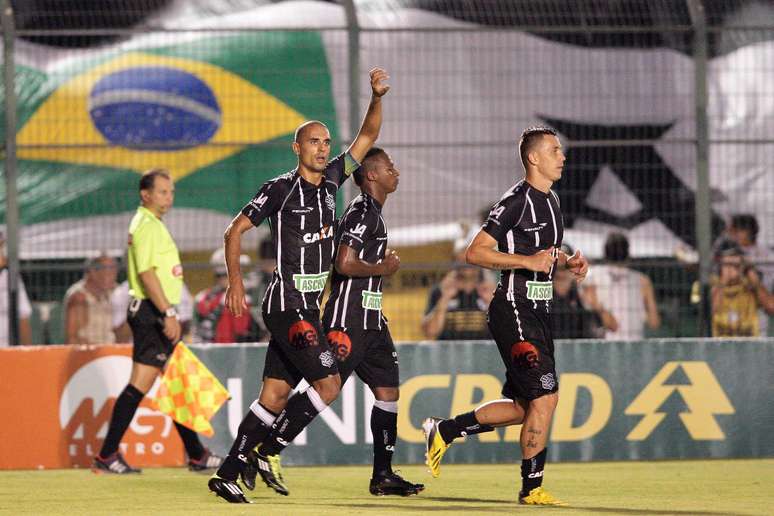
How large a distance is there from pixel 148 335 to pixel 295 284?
2346 millimetres

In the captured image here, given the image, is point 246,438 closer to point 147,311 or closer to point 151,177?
point 147,311

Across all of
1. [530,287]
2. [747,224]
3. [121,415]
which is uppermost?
[747,224]

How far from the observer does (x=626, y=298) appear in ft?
41.8

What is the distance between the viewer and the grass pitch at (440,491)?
820 centimetres

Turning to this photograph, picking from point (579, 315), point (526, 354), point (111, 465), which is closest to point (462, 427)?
point (526, 354)

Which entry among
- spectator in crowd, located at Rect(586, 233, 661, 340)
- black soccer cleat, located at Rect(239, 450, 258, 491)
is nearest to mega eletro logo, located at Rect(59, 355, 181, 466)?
black soccer cleat, located at Rect(239, 450, 258, 491)

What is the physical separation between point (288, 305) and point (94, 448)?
11.6 feet

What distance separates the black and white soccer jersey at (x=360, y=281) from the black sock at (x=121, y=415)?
6.99 feet

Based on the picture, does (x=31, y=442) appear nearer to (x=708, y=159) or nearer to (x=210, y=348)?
(x=210, y=348)

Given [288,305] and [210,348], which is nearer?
[288,305]

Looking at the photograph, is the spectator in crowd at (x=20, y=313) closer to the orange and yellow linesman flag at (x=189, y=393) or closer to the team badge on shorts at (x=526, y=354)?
the orange and yellow linesman flag at (x=189, y=393)

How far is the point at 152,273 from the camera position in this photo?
10.5 m

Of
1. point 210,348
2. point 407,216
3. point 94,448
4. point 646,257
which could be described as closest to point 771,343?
point 646,257

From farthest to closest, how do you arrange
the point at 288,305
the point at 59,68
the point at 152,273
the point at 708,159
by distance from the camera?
the point at 59,68, the point at 708,159, the point at 152,273, the point at 288,305
